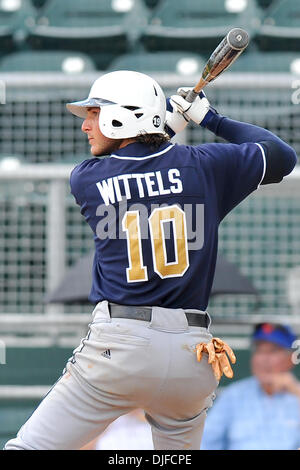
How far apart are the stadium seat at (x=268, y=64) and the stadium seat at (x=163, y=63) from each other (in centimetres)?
31

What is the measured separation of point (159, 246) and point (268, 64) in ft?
14.5

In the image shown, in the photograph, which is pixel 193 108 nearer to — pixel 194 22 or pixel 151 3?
pixel 194 22

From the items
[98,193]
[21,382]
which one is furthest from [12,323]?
[98,193]

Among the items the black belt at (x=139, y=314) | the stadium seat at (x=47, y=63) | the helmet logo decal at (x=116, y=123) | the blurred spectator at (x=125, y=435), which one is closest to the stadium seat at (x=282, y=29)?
the stadium seat at (x=47, y=63)

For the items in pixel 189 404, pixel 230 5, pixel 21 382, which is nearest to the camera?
pixel 189 404

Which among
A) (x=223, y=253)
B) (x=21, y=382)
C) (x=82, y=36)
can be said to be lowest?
(x=21, y=382)

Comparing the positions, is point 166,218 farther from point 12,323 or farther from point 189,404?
point 12,323

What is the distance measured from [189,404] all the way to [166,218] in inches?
22.7

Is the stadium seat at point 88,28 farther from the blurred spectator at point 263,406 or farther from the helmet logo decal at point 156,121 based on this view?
the helmet logo decal at point 156,121

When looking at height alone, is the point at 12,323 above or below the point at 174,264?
below

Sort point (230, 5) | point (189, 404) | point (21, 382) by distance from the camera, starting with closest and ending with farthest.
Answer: point (189, 404), point (21, 382), point (230, 5)

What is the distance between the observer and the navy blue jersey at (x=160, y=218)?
2.84 meters

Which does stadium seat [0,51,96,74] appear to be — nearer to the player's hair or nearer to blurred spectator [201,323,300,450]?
blurred spectator [201,323,300,450]
